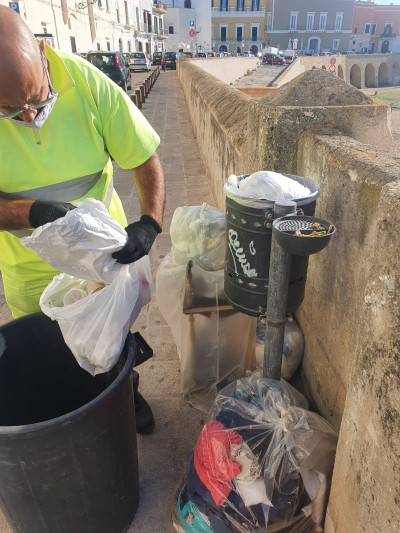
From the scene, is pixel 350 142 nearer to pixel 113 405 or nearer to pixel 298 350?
pixel 298 350

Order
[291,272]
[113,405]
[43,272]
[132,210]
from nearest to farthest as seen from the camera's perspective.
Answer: [113,405] → [291,272] → [43,272] → [132,210]

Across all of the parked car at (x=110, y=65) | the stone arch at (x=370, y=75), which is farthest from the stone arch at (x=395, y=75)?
the parked car at (x=110, y=65)

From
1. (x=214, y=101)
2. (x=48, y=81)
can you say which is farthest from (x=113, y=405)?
(x=214, y=101)

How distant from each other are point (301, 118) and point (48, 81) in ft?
3.90

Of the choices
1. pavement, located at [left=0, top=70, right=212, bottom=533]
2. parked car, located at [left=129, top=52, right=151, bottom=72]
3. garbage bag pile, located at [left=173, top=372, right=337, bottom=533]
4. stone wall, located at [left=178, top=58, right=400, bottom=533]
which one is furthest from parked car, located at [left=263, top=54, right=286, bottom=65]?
garbage bag pile, located at [left=173, top=372, right=337, bottom=533]

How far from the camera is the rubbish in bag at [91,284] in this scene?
4.63ft

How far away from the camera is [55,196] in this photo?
5.95 feet

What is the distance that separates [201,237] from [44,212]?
87cm

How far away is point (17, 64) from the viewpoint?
1435 millimetres

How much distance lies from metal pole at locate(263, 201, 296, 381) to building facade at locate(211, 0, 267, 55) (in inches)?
3175

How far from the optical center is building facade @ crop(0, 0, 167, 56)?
2095cm

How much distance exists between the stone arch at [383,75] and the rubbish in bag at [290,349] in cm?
6956

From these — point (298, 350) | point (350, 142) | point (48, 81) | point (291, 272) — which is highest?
point (48, 81)

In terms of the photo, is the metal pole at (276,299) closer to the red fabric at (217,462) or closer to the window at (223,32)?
the red fabric at (217,462)
